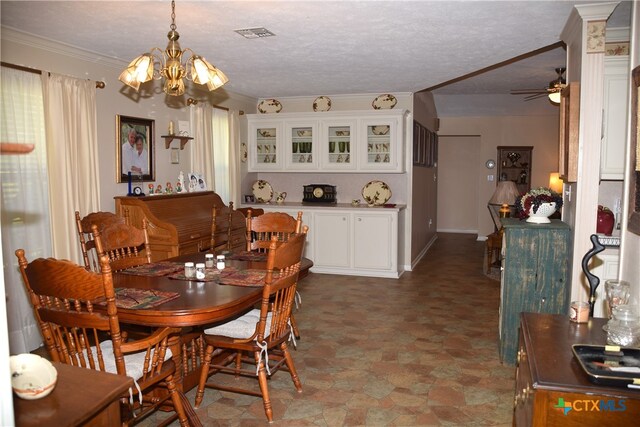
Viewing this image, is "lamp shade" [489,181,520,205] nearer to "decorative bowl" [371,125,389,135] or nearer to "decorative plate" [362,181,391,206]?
"decorative plate" [362,181,391,206]

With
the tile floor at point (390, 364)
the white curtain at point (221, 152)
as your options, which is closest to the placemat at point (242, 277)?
the tile floor at point (390, 364)

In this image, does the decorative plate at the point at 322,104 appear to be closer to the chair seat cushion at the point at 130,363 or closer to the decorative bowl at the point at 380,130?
the decorative bowl at the point at 380,130

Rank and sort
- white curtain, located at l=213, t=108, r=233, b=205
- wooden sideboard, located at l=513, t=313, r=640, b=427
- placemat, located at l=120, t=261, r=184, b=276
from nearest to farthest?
1. wooden sideboard, located at l=513, t=313, r=640, b=427
2. placemat, located at l=120, t=261, r=184, b=276
3. white curtain, located at l=213, t=108, r=233, b=205

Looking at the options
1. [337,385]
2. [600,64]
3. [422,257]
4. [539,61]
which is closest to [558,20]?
[600,64]

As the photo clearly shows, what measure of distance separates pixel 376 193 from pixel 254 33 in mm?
3463

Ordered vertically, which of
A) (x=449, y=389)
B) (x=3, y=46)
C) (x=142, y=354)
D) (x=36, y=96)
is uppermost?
(x=3, y=46)

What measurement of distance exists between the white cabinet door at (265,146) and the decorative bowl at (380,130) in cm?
131

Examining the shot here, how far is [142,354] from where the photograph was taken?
2525mm

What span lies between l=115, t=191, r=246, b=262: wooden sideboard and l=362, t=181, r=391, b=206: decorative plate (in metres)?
2.35

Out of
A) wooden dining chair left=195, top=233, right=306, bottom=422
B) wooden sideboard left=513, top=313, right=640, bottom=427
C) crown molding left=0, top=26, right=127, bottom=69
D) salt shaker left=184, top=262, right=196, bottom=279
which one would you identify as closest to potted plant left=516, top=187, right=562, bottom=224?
wooden dining chair left=195, top=233, right=306, bottom=422

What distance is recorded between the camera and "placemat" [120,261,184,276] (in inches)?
124

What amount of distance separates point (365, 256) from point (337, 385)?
3.35 m

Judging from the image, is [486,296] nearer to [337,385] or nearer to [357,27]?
[337,385]

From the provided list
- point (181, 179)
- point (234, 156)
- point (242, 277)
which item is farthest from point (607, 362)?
point (234, 156)
